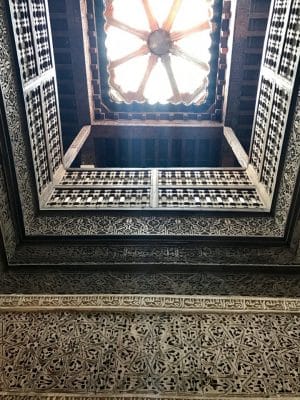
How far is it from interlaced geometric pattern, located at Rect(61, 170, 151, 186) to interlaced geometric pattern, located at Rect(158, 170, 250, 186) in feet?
0.69

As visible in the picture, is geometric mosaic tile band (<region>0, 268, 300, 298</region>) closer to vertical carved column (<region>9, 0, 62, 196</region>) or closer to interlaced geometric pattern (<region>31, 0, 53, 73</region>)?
vertical carved column (<region>9, 0, 62, 196</region>)

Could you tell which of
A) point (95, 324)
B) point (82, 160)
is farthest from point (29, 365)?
point (82, 160)

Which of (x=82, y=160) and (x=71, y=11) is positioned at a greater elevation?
(x=71, y=11)

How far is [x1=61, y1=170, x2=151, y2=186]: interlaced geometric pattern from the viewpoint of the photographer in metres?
4.79

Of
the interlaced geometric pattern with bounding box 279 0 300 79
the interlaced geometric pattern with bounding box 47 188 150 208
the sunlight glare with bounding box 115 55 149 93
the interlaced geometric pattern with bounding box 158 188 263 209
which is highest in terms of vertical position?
the interlaced geometric pattern with bounding box 279 0 300 79

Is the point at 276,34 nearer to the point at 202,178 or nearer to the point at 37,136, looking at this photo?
the point at 202,178

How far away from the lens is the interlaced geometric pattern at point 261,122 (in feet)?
14.9

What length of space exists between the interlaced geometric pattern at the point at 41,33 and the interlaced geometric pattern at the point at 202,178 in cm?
179

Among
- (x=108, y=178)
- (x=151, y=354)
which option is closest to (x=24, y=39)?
(x=108, y=178)

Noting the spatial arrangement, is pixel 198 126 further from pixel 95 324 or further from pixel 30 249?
pixel 95 324

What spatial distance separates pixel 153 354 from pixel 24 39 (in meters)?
3.08

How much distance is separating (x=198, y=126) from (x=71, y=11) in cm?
259

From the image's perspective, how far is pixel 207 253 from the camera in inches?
150

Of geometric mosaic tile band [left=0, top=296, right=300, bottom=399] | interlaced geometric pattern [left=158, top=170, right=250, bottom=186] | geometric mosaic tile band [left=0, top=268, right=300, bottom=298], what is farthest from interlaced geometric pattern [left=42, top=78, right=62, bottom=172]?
geometric mosaic tile band [left=0, top=296, right=300, bottom=399]
